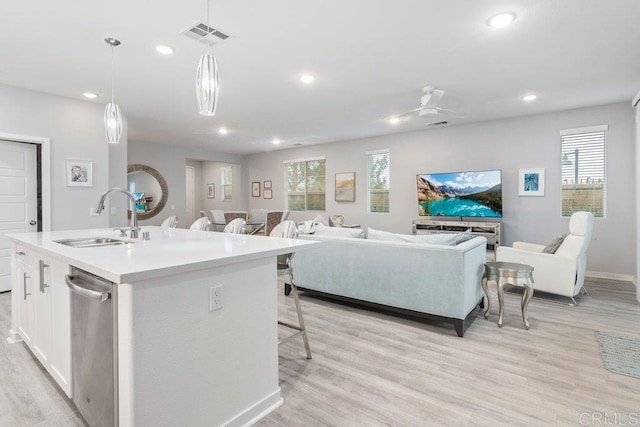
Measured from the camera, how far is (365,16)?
8.42 ft

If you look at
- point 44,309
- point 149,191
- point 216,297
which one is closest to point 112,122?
point 44,309

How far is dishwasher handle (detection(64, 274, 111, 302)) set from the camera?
1.41m

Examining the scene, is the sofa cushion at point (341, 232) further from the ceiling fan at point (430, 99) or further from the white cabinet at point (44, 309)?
the white cabinet at point (44, 309)

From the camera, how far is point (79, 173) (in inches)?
180

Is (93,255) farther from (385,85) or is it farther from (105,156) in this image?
(105,156)

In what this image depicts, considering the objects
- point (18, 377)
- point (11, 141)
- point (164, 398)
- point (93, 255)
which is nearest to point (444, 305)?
point (164, 398)

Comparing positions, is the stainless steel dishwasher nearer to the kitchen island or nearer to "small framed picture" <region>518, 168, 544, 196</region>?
the kitchen island

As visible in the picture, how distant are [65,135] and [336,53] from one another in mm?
3818

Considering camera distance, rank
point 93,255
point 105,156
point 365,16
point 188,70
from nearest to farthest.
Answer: point 93,255, point 365,16, point 188,70, point 105,156

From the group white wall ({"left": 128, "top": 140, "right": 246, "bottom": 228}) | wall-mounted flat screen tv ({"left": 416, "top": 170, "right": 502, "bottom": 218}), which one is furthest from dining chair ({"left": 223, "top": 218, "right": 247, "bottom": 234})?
white wall ({"left": 128, "top": 140, "right": 246, "bottom": 228})

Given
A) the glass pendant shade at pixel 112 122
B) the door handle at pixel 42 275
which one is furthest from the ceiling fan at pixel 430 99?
the door handle at pixel 42 275

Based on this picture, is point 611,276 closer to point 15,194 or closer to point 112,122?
point 112,122

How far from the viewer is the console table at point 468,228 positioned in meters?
5.54

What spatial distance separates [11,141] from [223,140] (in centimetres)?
400
